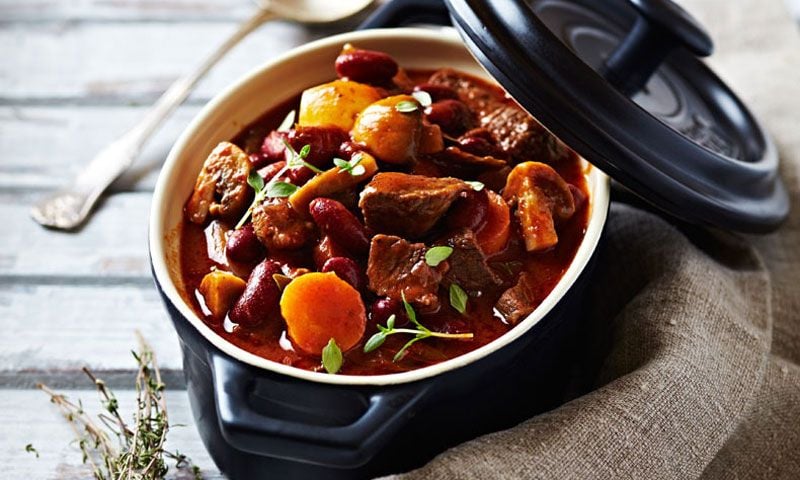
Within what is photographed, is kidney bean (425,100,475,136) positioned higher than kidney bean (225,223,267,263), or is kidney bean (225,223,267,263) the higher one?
kidney bean (425,100,475,136)

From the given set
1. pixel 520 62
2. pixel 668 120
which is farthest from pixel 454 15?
pixel 668 120

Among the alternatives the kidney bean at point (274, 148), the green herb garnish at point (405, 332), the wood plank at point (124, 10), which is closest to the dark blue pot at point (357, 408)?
the green herb garnish at point (405, 332)

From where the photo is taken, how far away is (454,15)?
7.23 ft

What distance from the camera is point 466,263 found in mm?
2082

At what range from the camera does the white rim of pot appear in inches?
74.5

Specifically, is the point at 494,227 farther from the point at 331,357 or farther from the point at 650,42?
the point at 650,42

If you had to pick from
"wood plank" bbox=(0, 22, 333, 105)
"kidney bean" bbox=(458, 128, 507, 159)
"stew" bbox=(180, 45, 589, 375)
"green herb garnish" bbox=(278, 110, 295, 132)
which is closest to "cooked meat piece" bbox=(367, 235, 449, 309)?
"stew" bbox=(180, 45, 589, 375)

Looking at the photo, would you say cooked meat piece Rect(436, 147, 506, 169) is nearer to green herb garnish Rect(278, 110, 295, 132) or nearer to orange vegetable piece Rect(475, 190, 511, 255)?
orange vegetable piece Rect(475, 190, 511, 255)

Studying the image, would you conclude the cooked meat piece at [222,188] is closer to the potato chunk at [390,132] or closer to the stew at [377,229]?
the stew at [377,229]

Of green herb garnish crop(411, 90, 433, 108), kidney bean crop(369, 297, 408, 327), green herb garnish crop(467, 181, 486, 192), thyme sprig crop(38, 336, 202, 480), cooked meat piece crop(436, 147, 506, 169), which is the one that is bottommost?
thyme sprig crop(38, 336, 202, 480)

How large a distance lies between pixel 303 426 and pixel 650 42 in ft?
4.07

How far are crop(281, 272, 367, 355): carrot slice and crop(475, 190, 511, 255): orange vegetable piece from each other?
0.32m

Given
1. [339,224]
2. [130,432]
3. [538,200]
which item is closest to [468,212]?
[538,200]

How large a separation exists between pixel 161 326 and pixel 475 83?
1004 mm
